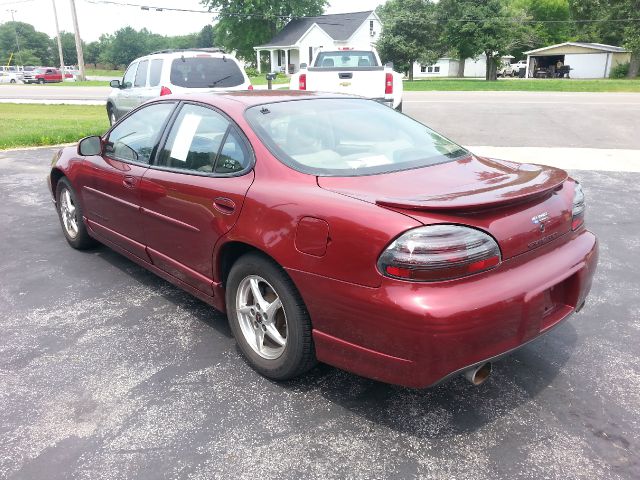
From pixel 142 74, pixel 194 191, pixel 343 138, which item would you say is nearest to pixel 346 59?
pixel 142 74

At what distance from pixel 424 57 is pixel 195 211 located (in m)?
49.8

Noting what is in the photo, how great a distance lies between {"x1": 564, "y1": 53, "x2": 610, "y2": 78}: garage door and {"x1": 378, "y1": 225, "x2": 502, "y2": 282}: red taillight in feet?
215

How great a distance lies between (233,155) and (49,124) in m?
13.2

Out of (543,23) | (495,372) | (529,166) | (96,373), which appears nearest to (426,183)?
(529,166)

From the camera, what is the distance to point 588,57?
59.1m

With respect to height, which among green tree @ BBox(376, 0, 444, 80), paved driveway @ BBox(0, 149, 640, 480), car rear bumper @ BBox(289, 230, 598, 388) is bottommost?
paved driveway @ BBox(0, 149, 640, 480)

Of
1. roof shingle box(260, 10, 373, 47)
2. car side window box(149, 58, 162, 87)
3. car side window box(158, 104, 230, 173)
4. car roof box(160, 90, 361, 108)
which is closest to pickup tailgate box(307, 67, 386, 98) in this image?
car side window box(149, 58, 162, 87)

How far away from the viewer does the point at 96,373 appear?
3.10 metres

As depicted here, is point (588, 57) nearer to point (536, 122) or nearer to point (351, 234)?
point (536, 122)

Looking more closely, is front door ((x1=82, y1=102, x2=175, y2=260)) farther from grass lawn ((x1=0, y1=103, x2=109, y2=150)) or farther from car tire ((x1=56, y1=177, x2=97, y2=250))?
grass lawn ((x1=0, y1=103, x2=109, y2=150))

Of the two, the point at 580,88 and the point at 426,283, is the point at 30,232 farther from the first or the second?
the point at 580,88

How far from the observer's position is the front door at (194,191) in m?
3.06

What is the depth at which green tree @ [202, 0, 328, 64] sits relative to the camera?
53556mm

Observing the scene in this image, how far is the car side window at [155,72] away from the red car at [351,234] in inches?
263
